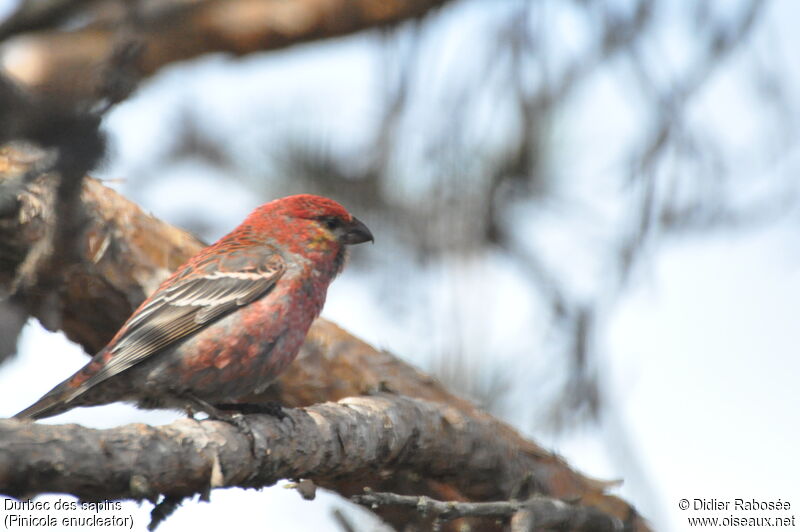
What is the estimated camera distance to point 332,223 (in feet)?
15.2

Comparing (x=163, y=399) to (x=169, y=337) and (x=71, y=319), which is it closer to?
(x=169, y=337)

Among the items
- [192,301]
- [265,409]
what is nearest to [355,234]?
[192,301]

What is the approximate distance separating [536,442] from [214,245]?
1.94m

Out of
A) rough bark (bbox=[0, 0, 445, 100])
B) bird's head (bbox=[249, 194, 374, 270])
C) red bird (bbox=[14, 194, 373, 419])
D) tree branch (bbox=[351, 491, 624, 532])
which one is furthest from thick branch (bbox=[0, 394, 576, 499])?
rough bark (bbox=[0, 0, 445, 100])

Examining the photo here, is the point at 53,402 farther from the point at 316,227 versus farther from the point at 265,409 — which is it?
the point at 316,227

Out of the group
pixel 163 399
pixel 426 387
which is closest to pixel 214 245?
pixel 163 399

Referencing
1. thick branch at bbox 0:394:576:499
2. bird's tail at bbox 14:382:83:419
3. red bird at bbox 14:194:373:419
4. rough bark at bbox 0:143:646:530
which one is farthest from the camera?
rough bark at bbox 0:143:646:530

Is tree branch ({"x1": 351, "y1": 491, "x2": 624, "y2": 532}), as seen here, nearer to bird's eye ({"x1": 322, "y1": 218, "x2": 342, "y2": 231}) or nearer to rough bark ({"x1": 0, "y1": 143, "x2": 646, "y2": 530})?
rough bark ({"x1": 0, "y1": 143, "x2": 646, "y2": 530})

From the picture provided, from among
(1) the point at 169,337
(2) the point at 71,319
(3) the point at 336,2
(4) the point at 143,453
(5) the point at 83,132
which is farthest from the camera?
(3) the point at 336,2

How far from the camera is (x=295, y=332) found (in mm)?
4070

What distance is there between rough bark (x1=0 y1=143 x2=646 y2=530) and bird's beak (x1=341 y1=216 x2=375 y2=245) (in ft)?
1.76

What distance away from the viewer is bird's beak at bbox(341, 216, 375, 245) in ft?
15.2

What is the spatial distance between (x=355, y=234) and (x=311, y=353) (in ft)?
2.17

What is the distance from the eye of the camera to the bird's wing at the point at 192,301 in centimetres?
384
